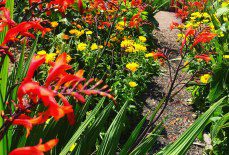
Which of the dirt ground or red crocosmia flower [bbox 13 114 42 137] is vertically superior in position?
red crocosmia flower [bbox 13 114 42 137]

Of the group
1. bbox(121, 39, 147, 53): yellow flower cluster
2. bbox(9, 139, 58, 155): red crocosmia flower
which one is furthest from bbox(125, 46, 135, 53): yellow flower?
bbox(9, 139, 58, 155): red crocosmia flower

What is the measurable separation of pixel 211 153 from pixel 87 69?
145cm

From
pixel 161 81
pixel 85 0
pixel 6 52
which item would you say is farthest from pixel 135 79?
pixel 6 52

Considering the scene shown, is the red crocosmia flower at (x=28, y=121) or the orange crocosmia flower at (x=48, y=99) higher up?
the orange crocosmia flower at (x=48, y=99)

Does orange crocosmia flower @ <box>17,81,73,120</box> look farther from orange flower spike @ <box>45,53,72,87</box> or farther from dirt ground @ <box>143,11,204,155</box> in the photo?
dirt ground @ <box>143,11,204,155</box>

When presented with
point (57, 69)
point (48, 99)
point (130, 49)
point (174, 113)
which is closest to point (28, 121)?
point (48, 99)

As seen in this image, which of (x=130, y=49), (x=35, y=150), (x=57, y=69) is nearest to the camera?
(x=35, y=150)

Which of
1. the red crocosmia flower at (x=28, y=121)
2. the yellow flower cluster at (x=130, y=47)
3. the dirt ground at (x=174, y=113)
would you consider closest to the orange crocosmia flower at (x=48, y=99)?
the red crocosmia flower at (x=28, y=121)

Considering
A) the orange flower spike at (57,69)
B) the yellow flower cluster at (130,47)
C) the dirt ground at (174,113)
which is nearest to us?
the orange flower spike at (57,69)

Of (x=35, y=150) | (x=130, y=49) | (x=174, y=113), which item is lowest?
(x=174, y=113)

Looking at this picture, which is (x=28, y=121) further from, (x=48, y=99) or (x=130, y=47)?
(x=130, y=47)

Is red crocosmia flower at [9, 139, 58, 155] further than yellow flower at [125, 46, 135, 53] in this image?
No

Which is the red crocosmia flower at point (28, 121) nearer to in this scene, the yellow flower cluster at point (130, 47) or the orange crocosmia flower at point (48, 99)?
the orange crocosmia flower at point (48, 99)

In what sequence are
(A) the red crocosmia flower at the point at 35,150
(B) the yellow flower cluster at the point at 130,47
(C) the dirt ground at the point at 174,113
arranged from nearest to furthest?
(A) the red crocosmia flower at the point at 35,150
(C) the dirt ground at the point at 174,113
(B) the yellow flower cluster at the point at 130,47
